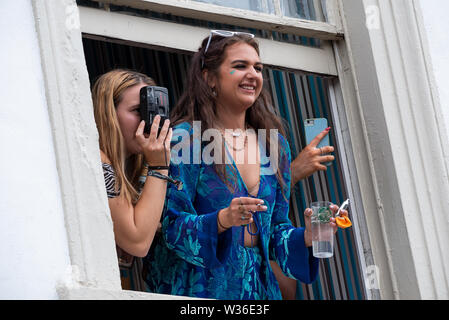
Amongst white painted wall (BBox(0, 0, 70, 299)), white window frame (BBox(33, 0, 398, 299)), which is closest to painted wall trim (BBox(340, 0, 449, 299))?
white window frame (BBox(33, 0, 398, 299))

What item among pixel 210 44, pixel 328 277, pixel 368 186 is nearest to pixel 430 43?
pixel 368 186

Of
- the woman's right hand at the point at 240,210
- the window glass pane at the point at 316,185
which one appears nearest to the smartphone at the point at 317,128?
the window glass pane at the point at 316,185

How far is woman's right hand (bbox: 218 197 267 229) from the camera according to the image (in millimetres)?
2990

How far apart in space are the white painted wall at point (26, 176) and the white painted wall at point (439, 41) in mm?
1460

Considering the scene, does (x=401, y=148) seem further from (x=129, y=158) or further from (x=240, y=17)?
(x=129, y=158)

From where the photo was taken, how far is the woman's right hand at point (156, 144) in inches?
118

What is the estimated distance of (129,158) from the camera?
11.0 feet

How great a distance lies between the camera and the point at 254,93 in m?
3.47

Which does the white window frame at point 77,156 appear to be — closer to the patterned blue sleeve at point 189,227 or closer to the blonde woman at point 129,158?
the blonde woman at point 129,158

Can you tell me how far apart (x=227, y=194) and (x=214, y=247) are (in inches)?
9.6

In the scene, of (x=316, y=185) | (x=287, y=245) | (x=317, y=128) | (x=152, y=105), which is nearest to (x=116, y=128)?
(x=152, y=105)

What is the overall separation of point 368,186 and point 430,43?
55cm

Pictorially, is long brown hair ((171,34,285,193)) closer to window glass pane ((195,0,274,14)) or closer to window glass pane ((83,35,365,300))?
window glass pane ((195,0,274,14))
